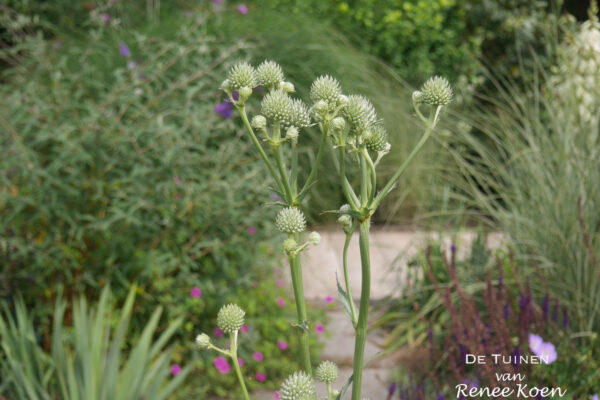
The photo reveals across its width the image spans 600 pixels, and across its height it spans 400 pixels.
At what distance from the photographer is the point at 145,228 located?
2619mm

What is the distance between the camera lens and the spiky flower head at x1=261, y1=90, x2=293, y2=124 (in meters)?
0.62

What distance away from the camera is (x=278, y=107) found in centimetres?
63

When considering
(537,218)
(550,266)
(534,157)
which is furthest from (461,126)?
(550,266)

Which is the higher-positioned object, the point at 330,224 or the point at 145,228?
the point at 330,224

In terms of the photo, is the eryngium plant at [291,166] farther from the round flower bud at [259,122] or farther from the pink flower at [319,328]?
the pink flower at [319,328]

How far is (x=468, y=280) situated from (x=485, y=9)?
3.97 meters

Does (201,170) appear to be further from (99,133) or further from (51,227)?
(51,227)

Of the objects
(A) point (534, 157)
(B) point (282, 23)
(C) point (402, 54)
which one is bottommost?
(A) point (534, 157)

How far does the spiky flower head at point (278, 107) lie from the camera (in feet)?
2.04

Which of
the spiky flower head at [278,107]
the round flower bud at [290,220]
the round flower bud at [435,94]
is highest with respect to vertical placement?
the round flower bud at [435,94]

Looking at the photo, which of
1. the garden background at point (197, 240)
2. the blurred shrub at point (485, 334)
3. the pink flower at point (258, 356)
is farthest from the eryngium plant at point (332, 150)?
the pink flower at point (258, 356)

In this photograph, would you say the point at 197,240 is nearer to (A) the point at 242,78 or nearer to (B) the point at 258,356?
(B) the point at 258,356

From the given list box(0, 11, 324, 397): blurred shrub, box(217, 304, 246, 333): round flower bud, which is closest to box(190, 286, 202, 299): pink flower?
box(0, 11, 324, 397): blurred shrub

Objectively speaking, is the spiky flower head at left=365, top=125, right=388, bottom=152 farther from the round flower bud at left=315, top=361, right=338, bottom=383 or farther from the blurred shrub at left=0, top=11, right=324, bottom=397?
the blurred shrub at left=0, top=11, right=324, bottom=397
